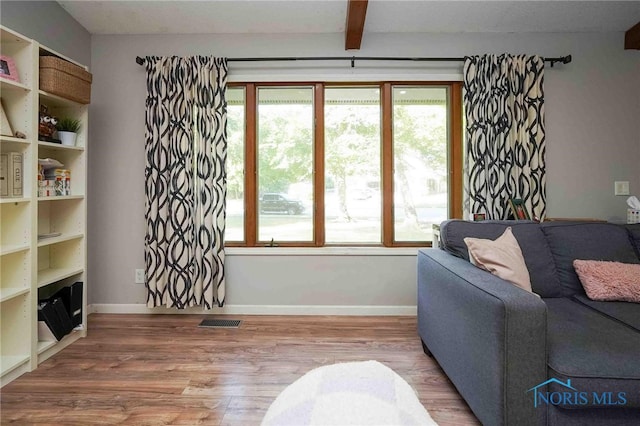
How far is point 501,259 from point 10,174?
289 centimetres

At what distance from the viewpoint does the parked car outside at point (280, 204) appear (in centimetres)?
285

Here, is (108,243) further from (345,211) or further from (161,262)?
(345,211)

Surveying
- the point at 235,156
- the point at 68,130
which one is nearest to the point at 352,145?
the point at 235,156

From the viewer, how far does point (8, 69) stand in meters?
1.81

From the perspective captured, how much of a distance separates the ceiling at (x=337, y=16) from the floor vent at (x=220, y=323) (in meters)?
2.58

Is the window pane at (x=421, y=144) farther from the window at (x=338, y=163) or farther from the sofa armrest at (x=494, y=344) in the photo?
the sofa armrest at (x=494, y=344)

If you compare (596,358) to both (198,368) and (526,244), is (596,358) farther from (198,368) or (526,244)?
(198,368)

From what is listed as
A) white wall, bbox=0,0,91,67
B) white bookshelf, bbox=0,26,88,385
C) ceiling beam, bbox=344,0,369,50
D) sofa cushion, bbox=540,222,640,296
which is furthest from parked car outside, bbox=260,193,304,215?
white wall, bbox=0,0,91,67

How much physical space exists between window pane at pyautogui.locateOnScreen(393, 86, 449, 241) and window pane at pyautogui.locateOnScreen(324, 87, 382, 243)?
0.19 metres

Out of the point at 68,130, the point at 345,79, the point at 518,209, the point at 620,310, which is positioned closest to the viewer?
the point at 620,310

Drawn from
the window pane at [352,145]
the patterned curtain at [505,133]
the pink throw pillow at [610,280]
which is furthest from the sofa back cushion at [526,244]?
the window pane at [352,145]

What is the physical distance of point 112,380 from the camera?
1.78m

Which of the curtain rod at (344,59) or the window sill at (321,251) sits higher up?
the curtain rod at (344,59)

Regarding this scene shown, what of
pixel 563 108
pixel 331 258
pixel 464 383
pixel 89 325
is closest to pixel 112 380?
pixel 89 325
